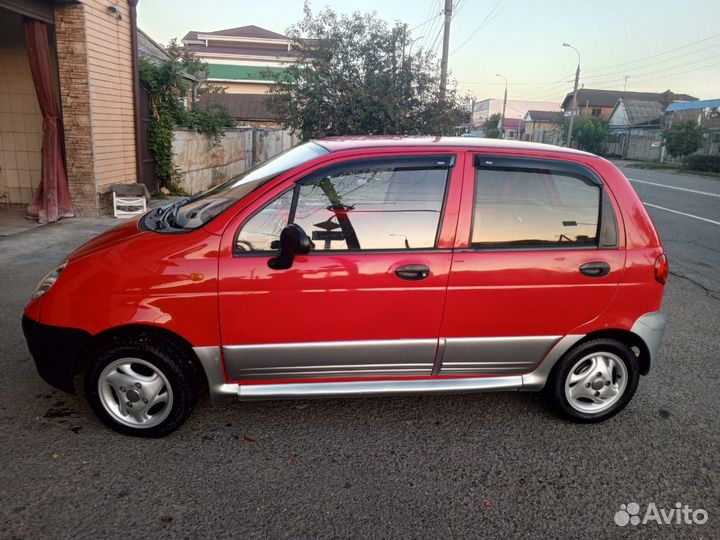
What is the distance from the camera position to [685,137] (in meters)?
35.3

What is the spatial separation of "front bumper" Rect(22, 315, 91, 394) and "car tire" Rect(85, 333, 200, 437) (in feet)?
0.35

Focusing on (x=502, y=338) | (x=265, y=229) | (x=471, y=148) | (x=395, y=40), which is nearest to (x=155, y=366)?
(x=265, y=229)

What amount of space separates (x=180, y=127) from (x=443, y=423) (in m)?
12.3

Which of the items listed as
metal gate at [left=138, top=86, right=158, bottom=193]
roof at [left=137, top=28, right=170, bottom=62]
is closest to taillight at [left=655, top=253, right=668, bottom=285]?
metal gate at [left=138, top=86, right=158, bottom=193]

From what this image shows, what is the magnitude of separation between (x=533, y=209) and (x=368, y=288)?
115cm

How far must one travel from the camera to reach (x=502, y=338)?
344 cm

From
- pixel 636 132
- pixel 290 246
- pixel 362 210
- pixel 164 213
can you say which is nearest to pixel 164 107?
pixel 164 213

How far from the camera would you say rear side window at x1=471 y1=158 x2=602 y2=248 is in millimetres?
3391

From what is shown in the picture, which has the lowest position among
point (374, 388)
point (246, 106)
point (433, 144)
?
point (374, 388)

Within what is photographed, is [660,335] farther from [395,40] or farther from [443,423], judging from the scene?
[395,40]

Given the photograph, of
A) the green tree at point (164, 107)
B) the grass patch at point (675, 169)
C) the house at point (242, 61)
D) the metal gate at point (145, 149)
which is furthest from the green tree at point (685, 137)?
the metal gate at point (145, 149)

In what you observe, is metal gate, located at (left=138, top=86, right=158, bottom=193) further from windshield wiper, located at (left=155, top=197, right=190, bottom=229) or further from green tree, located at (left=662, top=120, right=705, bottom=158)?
green tree, located at (left=662, top=120, right=705, bottom=158)

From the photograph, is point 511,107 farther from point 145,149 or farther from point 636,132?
point 145,149

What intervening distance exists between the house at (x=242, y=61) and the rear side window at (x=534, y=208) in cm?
3322
